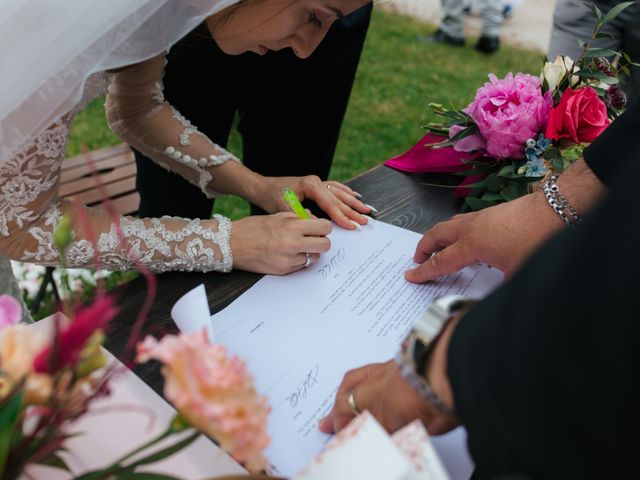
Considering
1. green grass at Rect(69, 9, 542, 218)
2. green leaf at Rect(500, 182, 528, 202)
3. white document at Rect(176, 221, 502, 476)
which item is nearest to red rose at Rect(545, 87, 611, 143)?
green leaf at Rect(500, 182, 528, 202)

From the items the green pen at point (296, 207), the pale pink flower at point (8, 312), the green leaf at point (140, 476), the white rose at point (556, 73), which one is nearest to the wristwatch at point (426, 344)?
the green leaf at point (140, 476)

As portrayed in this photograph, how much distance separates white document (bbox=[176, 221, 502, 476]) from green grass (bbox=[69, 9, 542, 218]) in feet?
5.65

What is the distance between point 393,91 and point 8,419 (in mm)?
4032

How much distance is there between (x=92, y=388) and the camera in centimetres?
44

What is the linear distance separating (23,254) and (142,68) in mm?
532

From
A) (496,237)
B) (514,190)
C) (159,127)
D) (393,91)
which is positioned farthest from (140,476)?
(393,91)

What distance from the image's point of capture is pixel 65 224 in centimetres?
42

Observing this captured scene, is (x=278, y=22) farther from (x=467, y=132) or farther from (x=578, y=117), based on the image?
(x=578, y=117)

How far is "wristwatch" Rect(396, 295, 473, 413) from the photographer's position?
530 millimetres

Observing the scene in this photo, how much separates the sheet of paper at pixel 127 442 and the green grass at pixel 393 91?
6.82 feet

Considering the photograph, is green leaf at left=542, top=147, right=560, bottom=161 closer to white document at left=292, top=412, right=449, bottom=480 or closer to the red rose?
the red rose

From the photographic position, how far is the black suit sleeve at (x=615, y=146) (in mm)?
903
